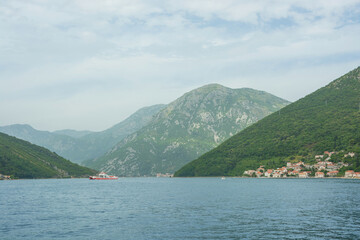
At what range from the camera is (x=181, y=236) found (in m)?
56.8

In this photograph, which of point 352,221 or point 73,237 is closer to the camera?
point 73,237

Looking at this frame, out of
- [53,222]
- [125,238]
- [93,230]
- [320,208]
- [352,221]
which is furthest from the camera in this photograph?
[320,208]

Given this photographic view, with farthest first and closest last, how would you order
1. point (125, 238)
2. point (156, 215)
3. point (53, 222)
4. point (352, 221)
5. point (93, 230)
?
point (156, 215), point (53, 222), point (352, 221), point (93, 230), point (125, 238)

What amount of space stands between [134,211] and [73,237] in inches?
1336

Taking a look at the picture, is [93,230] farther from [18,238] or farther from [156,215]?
[156,215]

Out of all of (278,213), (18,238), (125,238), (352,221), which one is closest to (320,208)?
(278,213)

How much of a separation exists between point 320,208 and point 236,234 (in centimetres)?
4295

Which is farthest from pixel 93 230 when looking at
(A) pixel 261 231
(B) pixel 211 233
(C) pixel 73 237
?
(A) pixel 261 231

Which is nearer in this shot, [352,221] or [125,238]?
[125,238]

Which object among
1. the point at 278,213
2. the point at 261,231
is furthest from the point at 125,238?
the point at 278,213

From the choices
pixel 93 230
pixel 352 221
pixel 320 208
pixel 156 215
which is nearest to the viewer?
pixel 93 230

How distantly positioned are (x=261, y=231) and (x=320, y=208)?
38.1 m

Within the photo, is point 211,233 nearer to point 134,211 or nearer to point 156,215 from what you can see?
point 156,215

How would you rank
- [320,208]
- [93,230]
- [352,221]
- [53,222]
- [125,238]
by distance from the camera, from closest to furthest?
[125,238], [93,230], [352,221], [53,222], [320,208]
